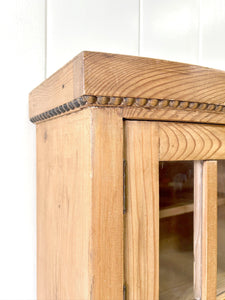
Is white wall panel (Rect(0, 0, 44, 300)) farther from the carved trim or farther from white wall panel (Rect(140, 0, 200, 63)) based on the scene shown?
white wall panel (Rect(140, 0, 200, 63))

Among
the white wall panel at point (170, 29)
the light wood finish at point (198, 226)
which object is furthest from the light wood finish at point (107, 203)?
the white wall panel at point (170, 29)

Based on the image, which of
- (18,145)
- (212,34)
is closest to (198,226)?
(18,145)

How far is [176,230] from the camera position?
412 millimetres

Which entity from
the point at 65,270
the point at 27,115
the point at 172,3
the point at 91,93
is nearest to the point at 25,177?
the point at 27,115

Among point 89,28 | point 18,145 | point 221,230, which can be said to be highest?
point 89,28

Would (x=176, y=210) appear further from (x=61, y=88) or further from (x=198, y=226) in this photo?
(x=61, y=88)

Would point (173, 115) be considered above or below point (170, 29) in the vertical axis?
below

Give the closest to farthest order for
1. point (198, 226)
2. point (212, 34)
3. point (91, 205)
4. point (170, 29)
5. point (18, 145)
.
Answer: point (91, 205)
point (198, 226)
point (18, 145)
point (170, 29)
point (212, 34)

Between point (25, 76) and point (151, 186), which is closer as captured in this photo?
point (151, 186)

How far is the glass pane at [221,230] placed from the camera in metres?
0.45

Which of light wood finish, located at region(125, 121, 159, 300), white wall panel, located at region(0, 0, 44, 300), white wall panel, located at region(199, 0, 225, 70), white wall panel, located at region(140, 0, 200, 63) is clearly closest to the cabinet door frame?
light wood finish, located at region(125, 121, 159, 300)

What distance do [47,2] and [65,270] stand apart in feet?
1.70

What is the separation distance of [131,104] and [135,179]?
0.09 metres

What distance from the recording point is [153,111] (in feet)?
1.18
